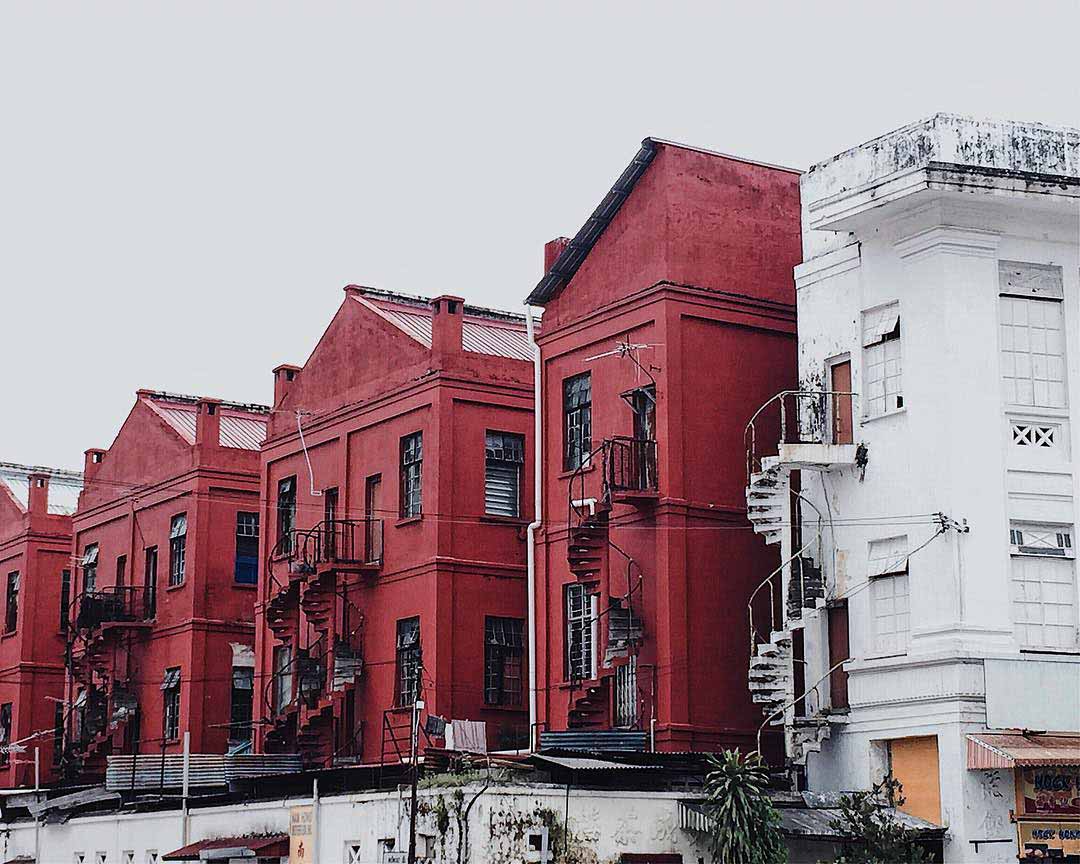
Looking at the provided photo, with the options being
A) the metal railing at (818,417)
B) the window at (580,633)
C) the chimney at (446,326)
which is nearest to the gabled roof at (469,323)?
the chimney at (446,326)

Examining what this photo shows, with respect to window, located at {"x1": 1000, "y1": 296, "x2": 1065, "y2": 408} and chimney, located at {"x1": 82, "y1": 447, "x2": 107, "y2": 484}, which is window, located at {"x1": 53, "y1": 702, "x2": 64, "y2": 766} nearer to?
chimney, located at {"x1": 82, "y1": 447, "x2": 107, "y2": 484}

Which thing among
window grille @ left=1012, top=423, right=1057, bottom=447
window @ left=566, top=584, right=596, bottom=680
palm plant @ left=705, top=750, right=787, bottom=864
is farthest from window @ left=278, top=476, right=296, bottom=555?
window grille @ left=1012, top=423, right=1057, bottom=447

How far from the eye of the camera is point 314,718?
41531 millimetres

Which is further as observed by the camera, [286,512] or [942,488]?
[286,512]

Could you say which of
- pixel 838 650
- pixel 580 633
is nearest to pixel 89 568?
pixel 580 633

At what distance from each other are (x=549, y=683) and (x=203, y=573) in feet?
45.9

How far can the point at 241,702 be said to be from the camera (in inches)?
1896

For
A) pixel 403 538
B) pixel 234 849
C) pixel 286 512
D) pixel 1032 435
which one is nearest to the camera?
pixel 1032 435

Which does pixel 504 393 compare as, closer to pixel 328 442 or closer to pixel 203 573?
pixel 328 442

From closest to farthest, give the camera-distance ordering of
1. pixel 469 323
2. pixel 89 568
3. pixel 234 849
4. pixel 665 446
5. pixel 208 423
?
pixel 234 849 → pixel 665 446 → pixel 469 323 → pixel 208 423 → pixel 89 568

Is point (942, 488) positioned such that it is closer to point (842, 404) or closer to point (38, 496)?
point (842, 404)

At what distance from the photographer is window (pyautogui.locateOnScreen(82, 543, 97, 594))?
53375 mm

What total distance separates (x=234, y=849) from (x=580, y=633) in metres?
7.64

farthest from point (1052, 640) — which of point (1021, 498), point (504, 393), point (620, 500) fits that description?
point (504, 393)
